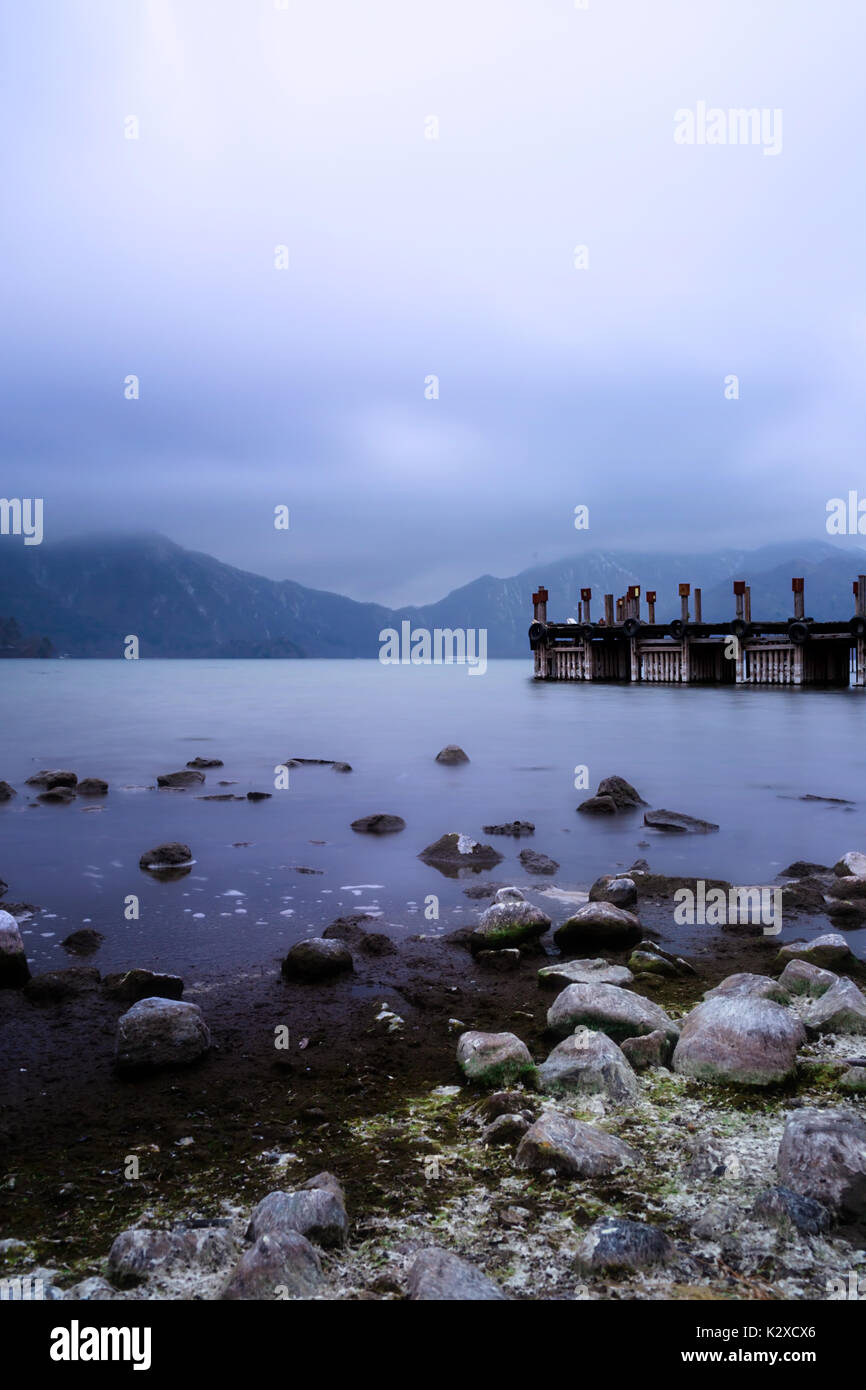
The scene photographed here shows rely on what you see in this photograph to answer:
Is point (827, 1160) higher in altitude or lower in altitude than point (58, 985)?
higher

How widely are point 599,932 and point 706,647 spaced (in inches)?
2782

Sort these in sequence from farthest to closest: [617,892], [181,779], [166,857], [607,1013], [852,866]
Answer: [181,779], [166,857], [852,866], [617,892], [607,1013]

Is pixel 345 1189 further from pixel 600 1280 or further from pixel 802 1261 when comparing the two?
pixel 802 1261

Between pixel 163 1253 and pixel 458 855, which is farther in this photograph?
pixel 458 855

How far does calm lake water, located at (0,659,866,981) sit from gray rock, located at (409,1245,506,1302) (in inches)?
235

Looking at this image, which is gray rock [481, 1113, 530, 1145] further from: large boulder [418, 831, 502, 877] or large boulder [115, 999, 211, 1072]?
large boulder [418, 831, 502, 877]

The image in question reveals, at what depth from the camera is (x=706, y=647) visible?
77.8 m

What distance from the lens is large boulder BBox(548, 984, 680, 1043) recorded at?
7.56 metres

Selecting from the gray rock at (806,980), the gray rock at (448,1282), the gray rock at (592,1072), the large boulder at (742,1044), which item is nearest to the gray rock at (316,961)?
the gray rock at (592,1072)

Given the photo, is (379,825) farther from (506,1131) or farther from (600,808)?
(506,1131)

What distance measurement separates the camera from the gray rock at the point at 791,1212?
491 centimetres

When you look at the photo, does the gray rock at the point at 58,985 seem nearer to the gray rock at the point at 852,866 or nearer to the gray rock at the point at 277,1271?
the gray rock at the point at 277,1271

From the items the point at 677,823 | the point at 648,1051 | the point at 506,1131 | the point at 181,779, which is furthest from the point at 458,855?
the point at 181,779

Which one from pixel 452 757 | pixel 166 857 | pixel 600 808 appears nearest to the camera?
pixel 166 857
